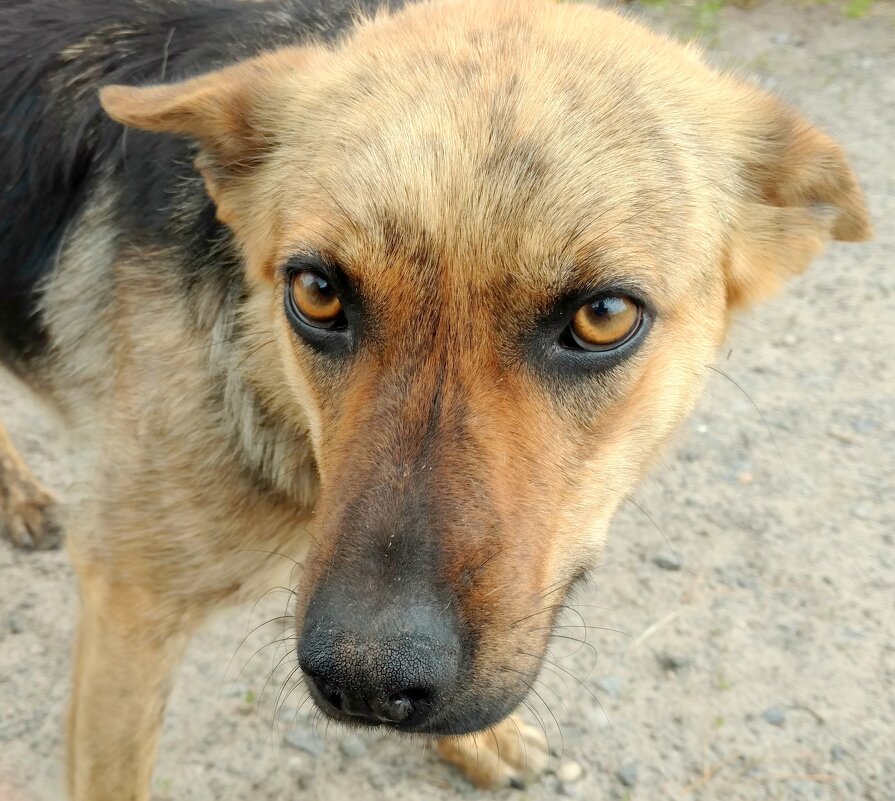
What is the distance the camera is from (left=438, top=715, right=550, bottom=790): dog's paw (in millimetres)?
3193

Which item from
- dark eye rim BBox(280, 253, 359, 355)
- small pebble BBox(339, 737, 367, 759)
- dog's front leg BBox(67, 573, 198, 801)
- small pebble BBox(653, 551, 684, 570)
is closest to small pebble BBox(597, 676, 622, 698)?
small pebble BBox(653, 551, 684, 570)

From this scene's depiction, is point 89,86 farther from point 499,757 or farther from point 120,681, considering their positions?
point 499,757

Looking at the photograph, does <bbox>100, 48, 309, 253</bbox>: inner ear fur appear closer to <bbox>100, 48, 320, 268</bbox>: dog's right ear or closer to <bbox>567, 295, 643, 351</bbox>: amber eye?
<bbox>100, 48, 320, 268</bbox>: dog's right ear

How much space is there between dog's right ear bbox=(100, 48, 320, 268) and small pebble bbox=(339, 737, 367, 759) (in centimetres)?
192

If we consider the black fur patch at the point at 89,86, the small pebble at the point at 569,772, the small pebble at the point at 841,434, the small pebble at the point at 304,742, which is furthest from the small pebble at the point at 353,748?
the small pebble at the point at 841,434

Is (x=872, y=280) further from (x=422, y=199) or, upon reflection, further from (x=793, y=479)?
(x=422, y=199)

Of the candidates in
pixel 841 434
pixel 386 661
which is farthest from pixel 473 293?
pixel 841 434

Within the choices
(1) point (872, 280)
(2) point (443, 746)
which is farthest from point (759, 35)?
(2) point (443, 746)

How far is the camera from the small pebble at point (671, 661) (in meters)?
3.59

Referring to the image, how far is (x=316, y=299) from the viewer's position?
6.84 ft

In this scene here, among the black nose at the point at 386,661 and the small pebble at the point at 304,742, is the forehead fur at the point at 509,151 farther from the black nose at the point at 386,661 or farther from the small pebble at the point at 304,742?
the small pebble at the point at 304,742

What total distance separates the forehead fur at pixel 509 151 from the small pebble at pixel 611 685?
1.95 meters

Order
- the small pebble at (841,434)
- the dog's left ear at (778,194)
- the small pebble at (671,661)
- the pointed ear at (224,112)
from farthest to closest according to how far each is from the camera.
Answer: the small pebble at (841,434) → the small pebble at (671,661) → the dog's left ear at (778,194) → the pointed ear at (224,112)

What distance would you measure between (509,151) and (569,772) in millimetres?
2324
